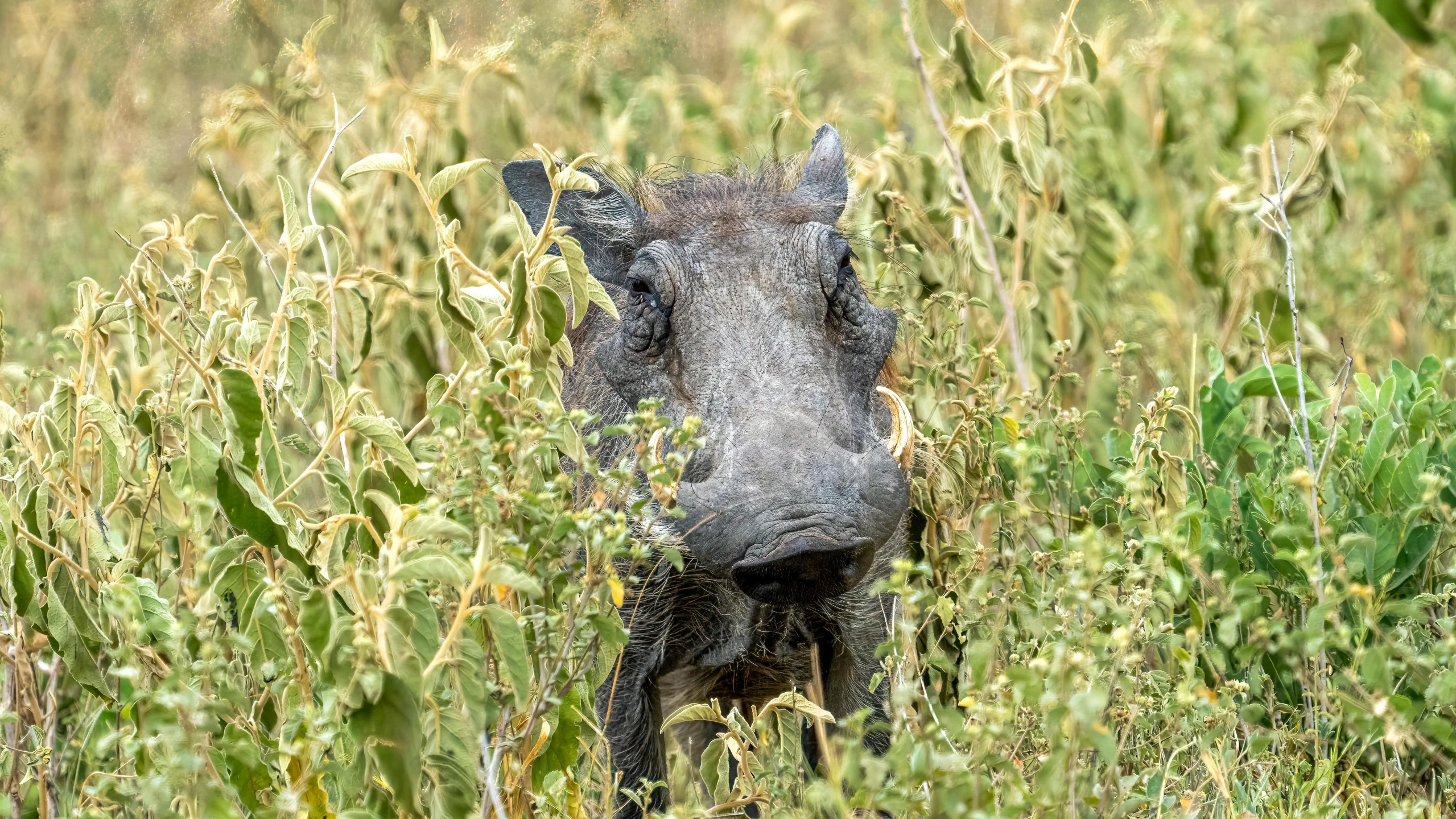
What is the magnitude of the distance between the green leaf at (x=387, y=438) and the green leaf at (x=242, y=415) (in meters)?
0.14

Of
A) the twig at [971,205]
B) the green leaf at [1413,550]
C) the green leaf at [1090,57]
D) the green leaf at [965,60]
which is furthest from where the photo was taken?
the green leaf at [1090,57]

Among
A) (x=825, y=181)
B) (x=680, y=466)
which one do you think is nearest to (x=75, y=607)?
(x=680, y=466)

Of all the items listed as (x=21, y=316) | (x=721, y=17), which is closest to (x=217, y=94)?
(x=21, y=316)

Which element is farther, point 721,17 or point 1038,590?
point 721,17

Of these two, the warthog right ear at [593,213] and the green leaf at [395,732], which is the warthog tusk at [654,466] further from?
the warthog right ear at [593,213]

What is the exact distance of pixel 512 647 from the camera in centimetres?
201

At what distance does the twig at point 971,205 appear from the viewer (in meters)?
3.78

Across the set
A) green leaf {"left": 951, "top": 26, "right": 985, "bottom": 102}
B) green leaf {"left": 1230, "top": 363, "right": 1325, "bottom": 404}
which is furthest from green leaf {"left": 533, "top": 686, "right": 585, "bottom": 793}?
green leaf {"left": 951, "top": 26, "right": 985, "bottom": 102}

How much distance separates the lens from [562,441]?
7.32 ft

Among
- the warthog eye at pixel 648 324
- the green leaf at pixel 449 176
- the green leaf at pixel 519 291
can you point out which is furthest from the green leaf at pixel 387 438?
the warthog eye at pixel 648 324

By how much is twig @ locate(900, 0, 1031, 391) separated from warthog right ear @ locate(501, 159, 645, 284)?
80 centimetres

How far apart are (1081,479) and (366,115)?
3222 mm

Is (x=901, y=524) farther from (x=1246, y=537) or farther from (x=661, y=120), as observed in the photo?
(x=661, y=120)

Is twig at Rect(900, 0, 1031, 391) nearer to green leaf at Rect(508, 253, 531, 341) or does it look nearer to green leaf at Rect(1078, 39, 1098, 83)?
green leaf at Rect(1078, 39, 1098, 83)
